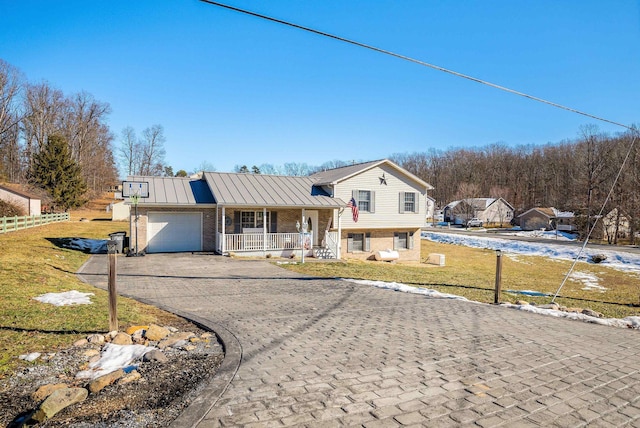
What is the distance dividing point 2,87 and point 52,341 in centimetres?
4859

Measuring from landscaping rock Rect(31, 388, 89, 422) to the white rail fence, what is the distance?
21477mm

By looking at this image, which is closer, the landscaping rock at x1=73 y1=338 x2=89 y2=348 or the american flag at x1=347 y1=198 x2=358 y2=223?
the landscaping rock at x1=73 y1=338 x2=89 y2=348

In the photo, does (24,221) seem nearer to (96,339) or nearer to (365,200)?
(365,200)

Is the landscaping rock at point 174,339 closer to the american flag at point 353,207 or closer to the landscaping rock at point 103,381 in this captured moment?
the landscaping rock at point 103,381

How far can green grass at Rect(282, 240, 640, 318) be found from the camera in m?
11.7

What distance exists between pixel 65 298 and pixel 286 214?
13614mm

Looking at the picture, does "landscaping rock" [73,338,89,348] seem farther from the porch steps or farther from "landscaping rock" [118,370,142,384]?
the porch steps

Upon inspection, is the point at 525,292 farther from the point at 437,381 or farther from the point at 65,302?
the point at 65,302

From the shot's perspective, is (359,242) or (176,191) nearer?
(176,191)

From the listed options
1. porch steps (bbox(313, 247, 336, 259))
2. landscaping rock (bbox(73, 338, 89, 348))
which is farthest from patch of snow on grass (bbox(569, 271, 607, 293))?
landscaping rock (bbox(73, 338, 89, 348))

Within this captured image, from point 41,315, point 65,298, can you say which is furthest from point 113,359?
point 65,298

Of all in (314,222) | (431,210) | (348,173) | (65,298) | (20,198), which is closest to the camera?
(65,298)

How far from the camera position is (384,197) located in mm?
22672

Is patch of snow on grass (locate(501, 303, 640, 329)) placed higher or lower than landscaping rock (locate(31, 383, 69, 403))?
lower
